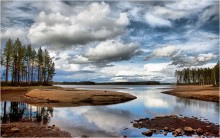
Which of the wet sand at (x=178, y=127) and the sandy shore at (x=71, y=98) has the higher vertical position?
the sandy shore at (x=71, y=98)

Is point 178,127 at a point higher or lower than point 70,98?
lower

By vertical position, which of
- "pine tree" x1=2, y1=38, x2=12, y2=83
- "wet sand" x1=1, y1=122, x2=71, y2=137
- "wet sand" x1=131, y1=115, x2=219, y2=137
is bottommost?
"wet sand" x1=131, y1=115, x2=219, y2=137

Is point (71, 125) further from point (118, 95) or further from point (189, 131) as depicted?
point (118, 95)

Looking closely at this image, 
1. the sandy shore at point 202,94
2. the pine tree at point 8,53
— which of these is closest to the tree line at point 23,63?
the pine tree at point 8,53

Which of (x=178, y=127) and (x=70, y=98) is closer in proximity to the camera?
(x=178, y=127)

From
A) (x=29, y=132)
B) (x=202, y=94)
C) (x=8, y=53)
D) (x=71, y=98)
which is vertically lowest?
(x=202, y=94)

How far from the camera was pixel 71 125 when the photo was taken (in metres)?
25.0

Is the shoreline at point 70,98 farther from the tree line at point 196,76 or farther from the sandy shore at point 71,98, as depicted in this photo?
the tree line at point 196,76

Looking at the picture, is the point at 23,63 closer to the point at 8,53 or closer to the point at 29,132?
the point at 8,53

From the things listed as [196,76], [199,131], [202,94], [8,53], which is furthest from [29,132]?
[196,76]

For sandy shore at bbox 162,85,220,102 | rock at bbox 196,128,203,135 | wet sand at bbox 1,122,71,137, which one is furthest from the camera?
sandy shore at bbox 162,85,220,102

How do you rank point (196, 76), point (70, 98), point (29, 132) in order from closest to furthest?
point (29, 132) → point (70, 98) → point (196, 76)

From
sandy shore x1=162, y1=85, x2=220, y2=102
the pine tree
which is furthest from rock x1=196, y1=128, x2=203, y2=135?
the pine tree

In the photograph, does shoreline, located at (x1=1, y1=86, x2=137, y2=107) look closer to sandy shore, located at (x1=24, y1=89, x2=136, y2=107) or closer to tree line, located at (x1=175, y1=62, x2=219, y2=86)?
sandy shore, located at (x1=24, y1=89, x2=136, y2=107)
